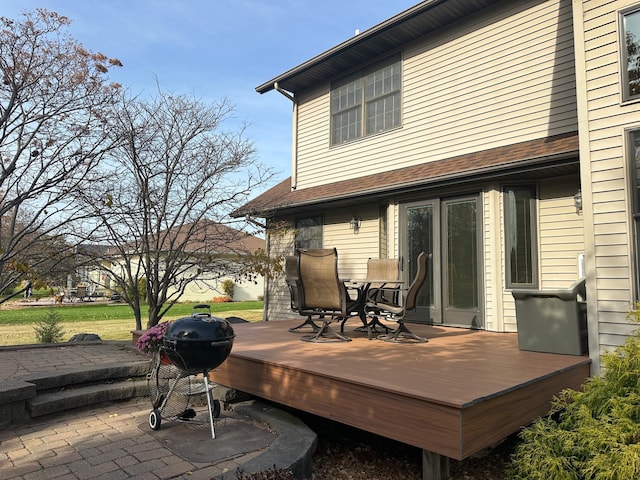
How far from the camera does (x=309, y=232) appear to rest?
32.0ft

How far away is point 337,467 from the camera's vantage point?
3.30 metres

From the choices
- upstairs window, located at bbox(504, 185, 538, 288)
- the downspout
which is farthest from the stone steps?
the downspout

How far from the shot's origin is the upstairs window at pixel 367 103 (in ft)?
27.4

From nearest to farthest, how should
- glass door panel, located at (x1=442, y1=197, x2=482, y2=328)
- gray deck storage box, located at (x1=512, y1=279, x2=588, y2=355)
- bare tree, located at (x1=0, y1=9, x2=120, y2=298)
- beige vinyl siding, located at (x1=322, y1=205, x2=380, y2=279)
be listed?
gray deck storage box, located at (x1=512, y1=279, x2=588, y2=355) → bare tree, located at (x1=0, y1=9, x2=120, y2=298) → glass door panel, located at (x1=442, y1=197, x2=482, y2=328) → beige vinyl siding, located at (x1=322, y1=205, x2=380, y2=279)

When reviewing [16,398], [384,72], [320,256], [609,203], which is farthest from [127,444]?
[384,72]

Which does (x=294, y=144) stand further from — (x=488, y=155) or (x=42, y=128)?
(x=42, y=128)

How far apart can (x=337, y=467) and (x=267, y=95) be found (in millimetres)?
9147

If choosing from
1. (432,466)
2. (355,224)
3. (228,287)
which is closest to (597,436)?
(432,466)

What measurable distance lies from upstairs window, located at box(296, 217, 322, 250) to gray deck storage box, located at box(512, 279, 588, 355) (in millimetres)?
5332

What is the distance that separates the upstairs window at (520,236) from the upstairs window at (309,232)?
427cm

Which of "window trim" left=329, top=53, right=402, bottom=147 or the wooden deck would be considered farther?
"window trim" left=329, top=53, right=402, bottom=147

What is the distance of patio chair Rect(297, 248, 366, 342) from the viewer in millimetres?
5062

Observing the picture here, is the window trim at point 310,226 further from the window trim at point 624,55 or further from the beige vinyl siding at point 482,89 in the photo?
the window trim at point 624,55

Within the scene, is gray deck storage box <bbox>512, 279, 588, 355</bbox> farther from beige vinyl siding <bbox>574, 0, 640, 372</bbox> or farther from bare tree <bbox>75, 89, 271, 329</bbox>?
bare tree <bbox>75, 89, 271, 329</bbox>
